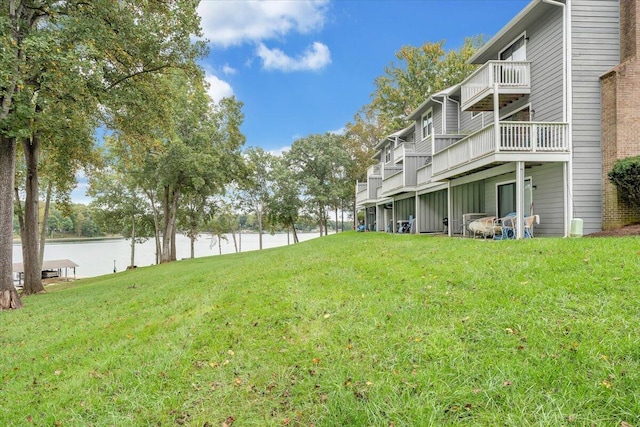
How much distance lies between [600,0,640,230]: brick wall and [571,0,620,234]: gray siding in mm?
223

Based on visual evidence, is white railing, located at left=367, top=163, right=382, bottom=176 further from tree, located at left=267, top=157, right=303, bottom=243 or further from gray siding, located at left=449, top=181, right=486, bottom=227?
tree, located at left=267, top=157, right=303, bottom=243

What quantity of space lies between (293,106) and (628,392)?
145 feet

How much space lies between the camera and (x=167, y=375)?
3.69 metres

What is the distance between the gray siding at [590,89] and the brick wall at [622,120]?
0.22m

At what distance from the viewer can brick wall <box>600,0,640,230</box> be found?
380 inches

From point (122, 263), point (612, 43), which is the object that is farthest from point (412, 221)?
point (122, 263)

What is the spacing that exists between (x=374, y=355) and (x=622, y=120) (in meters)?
11.2

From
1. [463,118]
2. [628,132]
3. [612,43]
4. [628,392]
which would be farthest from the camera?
[463,118]

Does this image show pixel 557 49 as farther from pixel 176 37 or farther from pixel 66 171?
pixel 66 171

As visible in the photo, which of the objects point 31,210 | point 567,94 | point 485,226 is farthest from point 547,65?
point 31,210

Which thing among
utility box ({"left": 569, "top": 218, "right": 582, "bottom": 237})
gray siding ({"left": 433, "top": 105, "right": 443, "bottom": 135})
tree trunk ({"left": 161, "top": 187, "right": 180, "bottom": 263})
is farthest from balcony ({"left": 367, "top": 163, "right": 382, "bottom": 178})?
utility box ({"left": 569, "top": 218, "right": 582, "bottom": 237})

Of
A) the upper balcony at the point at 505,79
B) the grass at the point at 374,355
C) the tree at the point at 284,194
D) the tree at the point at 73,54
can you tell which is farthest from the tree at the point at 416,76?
the grass at the point at 374,355

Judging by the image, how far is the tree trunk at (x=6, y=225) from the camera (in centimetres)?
975

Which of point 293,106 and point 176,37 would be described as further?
point 293,106
